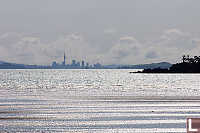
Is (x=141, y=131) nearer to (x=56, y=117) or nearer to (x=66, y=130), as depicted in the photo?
(x=66, y=130)

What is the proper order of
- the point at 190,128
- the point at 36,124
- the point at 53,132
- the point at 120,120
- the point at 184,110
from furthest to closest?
the point at 184,110 < the point at 120,120 < the point at 36,124 < the point at 190,128 < the point at 53,132

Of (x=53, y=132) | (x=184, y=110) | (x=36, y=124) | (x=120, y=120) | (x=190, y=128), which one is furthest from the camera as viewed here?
(x=184, y=110)

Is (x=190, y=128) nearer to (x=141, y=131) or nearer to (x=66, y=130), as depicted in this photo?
(x=141, y=131)

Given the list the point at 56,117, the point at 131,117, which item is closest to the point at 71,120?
the point at 56,117

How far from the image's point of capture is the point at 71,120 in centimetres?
4553

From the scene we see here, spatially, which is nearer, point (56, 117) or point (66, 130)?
point (66, 130)

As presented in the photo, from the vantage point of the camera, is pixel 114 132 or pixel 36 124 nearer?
Result: pixel 114 132

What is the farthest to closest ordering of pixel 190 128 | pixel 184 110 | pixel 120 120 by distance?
pixel 184 110 → pixel 120 120 → pixel 190 128

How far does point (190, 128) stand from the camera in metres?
39.8

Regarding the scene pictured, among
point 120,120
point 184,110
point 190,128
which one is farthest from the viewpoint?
point 184,110

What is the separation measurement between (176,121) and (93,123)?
7.96 m

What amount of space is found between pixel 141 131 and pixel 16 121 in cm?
1292

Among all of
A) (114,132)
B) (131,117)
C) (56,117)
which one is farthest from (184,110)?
(114,132)

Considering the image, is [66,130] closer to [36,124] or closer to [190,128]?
[36,124]
